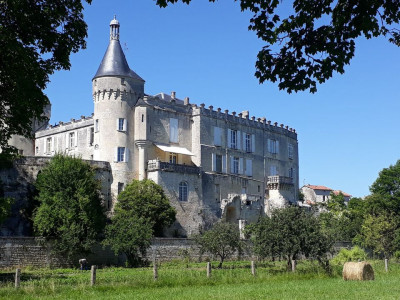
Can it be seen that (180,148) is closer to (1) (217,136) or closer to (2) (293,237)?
(1) (217,136)

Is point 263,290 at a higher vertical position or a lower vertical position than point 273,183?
lower

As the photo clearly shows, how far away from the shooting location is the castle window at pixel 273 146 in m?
65.3

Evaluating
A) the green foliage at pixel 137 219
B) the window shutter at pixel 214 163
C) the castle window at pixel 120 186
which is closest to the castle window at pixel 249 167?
the window shutter at pixel 214 163

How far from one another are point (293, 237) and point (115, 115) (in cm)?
2409

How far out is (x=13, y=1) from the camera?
57.5 ft

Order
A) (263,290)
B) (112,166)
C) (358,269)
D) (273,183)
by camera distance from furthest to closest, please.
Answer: (273,183), (112,166), (358,269), (263,290)

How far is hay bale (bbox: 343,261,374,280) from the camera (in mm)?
25062

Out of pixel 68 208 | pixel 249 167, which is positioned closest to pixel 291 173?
pixel 249 167

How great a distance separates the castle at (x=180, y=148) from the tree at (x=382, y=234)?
1010 centimetres

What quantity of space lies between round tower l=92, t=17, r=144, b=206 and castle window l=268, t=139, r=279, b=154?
1810cm

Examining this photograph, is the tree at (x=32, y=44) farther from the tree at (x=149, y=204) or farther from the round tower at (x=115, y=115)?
the round tower at (x=115, y=115)

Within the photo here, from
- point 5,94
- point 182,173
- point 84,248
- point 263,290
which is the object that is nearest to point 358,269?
point 263,290

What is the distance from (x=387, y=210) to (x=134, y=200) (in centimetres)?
2612

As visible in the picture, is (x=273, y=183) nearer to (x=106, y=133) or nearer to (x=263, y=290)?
(x=106, y=133)
